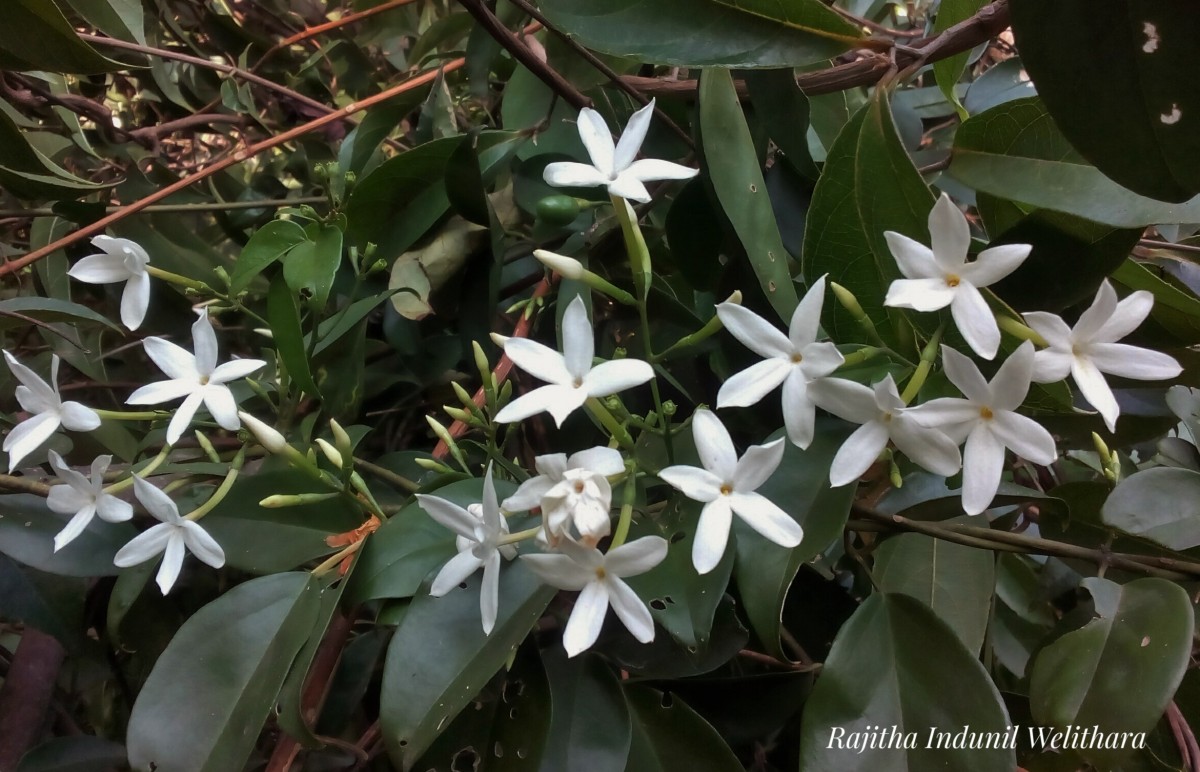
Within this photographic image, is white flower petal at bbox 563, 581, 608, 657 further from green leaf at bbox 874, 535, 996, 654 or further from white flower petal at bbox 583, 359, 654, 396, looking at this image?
green leaf at bbox 874, 535, 996, 654

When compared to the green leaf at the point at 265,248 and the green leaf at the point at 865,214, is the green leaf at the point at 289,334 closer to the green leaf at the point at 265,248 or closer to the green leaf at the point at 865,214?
the green leaf at the point at 265,248

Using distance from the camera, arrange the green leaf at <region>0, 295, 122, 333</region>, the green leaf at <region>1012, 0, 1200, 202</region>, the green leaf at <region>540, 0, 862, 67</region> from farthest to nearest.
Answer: the green leaf at <region>0, 295, 122, 333</region>
the green leaf at <region>540, 0, 862, 67</region>
the green leaf at <region>1012, 0, 1200, 202</region>

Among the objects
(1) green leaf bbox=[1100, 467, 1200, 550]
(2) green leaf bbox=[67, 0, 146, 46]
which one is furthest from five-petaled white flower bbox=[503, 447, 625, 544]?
(2) green leaf bbox=[67, 0, 146, 46]

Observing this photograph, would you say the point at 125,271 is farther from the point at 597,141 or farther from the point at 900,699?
the point at 900,699

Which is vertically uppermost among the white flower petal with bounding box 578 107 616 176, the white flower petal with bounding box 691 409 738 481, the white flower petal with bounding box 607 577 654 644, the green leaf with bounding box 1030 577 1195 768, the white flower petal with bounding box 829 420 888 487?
the white flower petal with bounding box 578 107 616 176

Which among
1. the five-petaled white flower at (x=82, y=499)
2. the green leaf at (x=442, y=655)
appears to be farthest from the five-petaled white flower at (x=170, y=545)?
the green leaf at (x=442, y=655)

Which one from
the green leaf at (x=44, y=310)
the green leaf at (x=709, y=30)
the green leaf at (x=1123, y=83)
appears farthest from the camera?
the green leaf at (x=44, y=310)

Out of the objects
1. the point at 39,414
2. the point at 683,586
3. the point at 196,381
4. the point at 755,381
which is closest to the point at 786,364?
the point at 755,381
